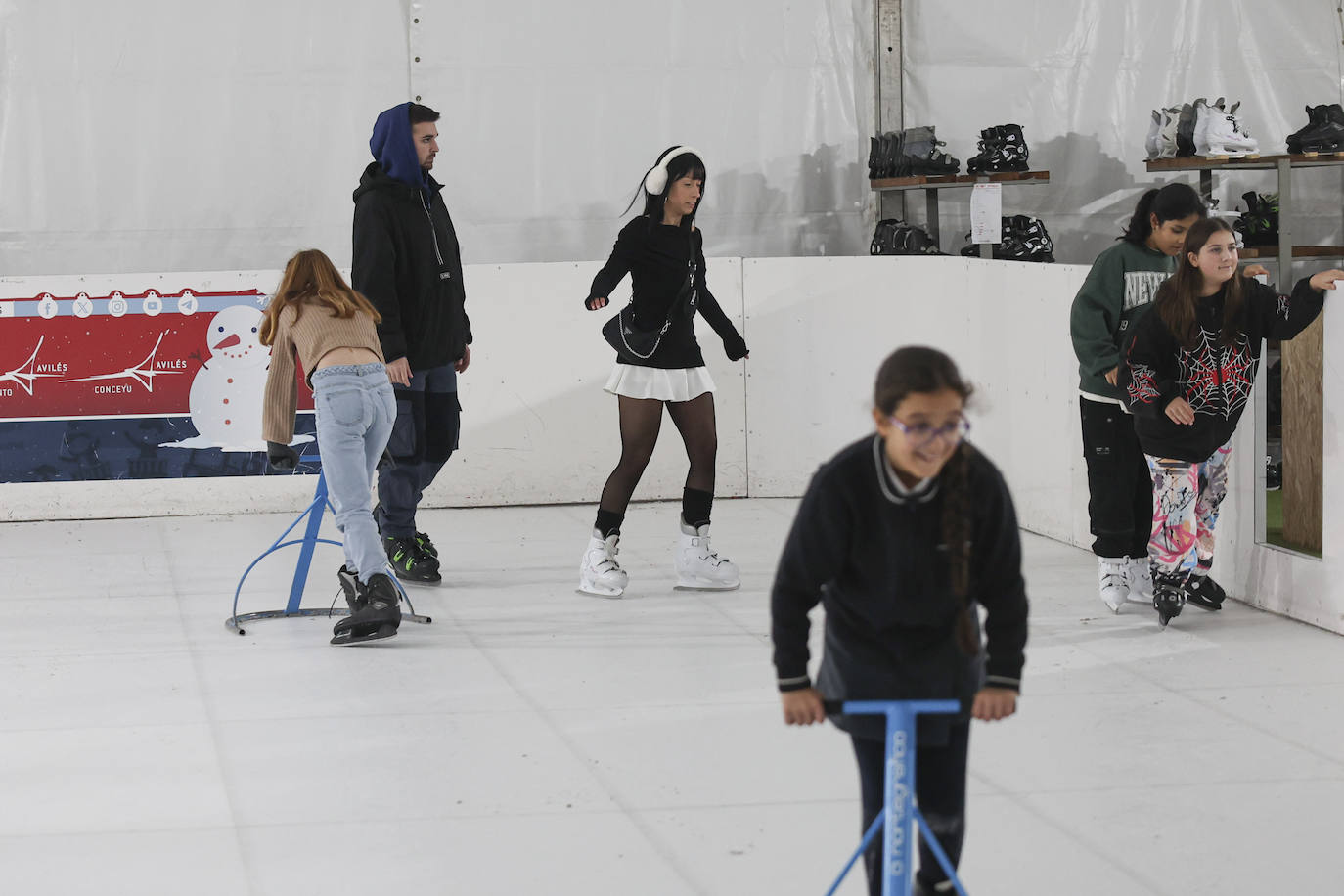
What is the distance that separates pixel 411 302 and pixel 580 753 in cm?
254

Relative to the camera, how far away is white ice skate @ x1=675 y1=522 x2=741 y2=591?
22.0 feet

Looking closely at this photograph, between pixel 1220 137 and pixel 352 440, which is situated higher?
pixel 1220 137

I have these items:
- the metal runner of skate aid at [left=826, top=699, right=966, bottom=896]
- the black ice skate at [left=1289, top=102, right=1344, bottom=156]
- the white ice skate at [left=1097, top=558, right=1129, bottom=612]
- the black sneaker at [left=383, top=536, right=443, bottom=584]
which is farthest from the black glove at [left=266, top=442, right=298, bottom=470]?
the black ice skate at [left=1289, top=102, right=1344, bottom=156]

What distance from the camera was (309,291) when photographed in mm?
5656

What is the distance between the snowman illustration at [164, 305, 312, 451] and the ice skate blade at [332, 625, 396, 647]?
10.1 feet

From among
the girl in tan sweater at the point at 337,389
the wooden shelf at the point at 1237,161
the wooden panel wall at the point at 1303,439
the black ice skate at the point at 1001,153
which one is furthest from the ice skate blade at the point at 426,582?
the wooden shelf at the point at 1237,161

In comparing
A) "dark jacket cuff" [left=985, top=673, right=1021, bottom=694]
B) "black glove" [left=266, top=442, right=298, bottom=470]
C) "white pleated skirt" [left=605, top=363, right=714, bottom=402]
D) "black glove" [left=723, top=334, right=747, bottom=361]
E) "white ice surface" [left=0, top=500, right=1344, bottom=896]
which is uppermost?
"black glove" [left=723, top=334, right=747, bottom=361]

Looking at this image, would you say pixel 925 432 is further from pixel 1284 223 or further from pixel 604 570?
pixel 1284 223

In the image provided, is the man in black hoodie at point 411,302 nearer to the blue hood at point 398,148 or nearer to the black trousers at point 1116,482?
the blue hood at point 398,148

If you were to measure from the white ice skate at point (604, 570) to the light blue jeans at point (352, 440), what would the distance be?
3.66ft

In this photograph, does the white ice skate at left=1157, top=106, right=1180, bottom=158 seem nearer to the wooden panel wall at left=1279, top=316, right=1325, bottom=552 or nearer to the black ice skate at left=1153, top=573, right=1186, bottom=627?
the wooden panel wall at left=1279, top=316, right=1325, bottom=552

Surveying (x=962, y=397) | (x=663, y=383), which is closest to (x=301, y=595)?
(x=663, y=383)

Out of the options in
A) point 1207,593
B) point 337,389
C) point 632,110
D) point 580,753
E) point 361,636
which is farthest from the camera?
point 632,110

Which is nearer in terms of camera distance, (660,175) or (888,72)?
(660,175)
